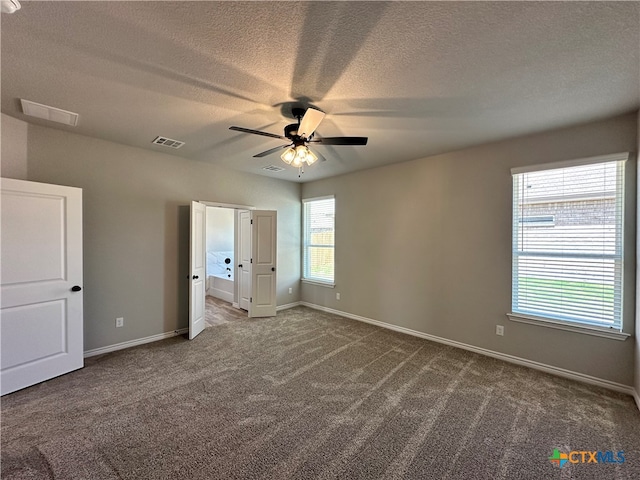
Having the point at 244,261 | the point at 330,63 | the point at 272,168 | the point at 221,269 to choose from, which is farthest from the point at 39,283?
the point at 221,269

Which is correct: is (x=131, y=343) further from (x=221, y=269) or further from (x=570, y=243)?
(x=570, y=243)

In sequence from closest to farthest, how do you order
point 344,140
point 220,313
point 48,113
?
point 344,140, point 48,113, point 220,313

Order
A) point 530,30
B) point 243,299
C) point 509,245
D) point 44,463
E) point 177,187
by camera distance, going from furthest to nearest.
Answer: point 243,299
point 177,187
point 509,245
point 44,463
point 530,30

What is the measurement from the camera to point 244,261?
558 cm

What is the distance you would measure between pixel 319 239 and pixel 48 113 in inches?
167

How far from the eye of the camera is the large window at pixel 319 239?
216 inches

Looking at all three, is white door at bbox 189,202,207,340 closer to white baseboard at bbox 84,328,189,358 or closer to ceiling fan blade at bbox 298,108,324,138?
white baseboard at bbox 84,328,189,358

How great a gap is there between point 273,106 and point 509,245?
319 centimetres

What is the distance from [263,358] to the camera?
334 cm

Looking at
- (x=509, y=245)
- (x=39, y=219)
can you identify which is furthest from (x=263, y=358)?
(x=509, y=245)

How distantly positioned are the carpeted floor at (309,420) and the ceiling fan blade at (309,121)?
8.04 feet

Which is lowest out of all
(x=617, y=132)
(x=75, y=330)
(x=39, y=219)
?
(x=75, y=330)

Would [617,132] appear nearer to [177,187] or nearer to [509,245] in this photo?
[509,245]

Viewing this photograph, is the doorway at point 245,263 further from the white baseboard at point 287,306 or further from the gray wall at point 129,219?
the white baseboard at point 287,306
